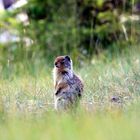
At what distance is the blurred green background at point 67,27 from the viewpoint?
16812mm

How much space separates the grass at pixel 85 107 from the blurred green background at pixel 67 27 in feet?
14.2

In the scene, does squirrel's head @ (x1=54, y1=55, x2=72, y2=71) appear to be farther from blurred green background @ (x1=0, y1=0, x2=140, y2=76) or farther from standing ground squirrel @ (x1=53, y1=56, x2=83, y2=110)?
blurred green background @ (x1=0, y1=0, x2=140, y2=76)

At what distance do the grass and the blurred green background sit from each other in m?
4.33

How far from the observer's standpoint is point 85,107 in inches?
324

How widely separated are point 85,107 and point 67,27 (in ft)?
29.8

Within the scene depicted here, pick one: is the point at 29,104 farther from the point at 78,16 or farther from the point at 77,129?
the point at 78,16

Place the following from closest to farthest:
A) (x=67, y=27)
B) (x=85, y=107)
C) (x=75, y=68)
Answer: (x=85, y=107), (x=75, y=68), (x=67, y=27)

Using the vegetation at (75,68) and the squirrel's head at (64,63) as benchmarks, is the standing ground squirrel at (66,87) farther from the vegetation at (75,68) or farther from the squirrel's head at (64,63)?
the vegetation at (75,68)

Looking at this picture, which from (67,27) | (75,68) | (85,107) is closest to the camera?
(85,107)

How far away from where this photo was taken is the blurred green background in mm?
16812

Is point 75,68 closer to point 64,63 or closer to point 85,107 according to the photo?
point 64,63

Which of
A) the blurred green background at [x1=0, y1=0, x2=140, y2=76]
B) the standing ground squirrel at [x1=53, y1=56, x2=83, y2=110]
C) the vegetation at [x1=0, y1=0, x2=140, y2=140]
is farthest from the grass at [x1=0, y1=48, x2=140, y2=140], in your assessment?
the blurred green background at [x1=0, y1=0, x2=140, y2=76]

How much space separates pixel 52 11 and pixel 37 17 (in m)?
0.37

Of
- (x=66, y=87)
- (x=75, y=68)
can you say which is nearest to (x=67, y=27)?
(x=75, y=68)
